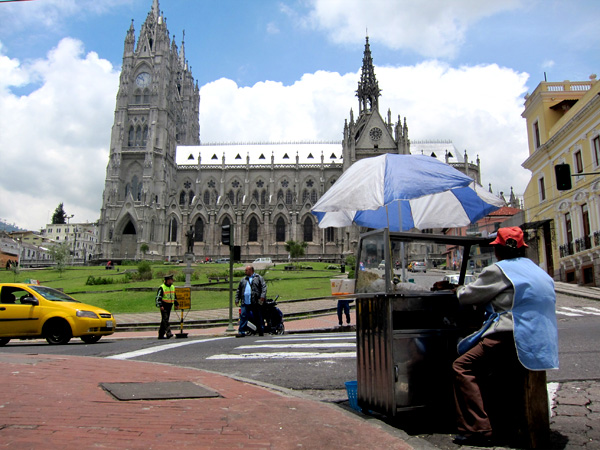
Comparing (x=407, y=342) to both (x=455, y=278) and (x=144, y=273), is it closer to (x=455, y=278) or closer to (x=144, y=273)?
(x=455, y=278)

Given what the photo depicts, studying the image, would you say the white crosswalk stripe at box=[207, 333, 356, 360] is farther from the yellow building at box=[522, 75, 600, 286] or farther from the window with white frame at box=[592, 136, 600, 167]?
the window with white frame at box=[592, 136, 600, 167]

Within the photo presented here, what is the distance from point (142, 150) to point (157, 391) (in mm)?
67862

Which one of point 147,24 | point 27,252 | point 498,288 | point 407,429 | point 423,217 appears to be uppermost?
point 147,24

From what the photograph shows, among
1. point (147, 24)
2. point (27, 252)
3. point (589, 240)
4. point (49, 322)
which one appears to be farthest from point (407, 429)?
point (27, 252)

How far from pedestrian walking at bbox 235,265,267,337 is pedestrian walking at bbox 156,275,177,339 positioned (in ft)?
5.74

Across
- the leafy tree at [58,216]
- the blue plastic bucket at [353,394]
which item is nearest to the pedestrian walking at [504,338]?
the blue plastic bucket at [353,394]

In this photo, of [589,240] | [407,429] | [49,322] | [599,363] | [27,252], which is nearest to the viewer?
[407,429]

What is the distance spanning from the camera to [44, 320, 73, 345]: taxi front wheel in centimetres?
1134

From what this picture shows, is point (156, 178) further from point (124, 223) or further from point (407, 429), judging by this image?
point (407, 429)

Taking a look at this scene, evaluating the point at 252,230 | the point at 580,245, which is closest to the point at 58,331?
the point at 580,245

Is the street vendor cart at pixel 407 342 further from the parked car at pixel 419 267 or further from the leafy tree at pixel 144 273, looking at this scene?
the leafy tree at pixel 144 273

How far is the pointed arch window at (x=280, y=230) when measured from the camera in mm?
69312

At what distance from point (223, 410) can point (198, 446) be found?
1.00 metres

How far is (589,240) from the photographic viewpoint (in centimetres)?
2456
